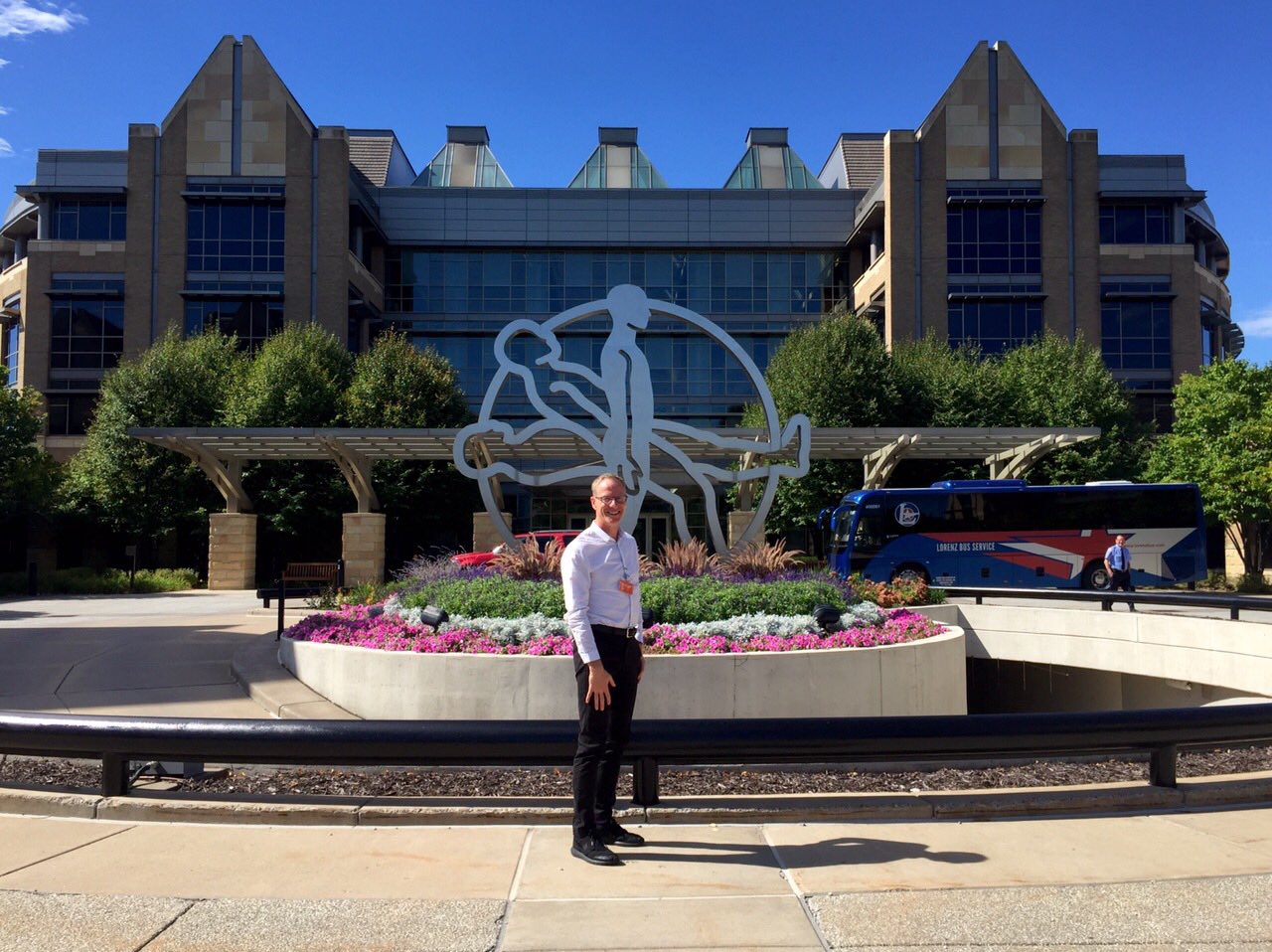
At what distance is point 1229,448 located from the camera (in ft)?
→ 109

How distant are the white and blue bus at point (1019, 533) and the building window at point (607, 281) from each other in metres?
23.7

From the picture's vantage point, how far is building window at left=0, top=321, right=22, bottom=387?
4609 cm

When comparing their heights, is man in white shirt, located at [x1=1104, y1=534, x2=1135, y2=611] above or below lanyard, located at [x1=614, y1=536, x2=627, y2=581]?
below

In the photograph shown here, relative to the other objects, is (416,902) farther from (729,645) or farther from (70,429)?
(70,429)

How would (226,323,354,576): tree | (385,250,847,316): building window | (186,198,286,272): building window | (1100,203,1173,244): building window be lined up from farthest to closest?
(385,250,847,316): building window
(1100,203,1173,244): building window
(186,198,286,272): building window
(226,323,354,576): tree

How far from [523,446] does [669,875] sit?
89.4ft

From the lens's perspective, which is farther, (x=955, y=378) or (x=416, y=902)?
(x=955, y=378)

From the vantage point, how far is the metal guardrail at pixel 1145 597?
45.5 ft

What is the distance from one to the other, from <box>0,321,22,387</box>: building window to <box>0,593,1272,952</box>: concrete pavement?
154 ft

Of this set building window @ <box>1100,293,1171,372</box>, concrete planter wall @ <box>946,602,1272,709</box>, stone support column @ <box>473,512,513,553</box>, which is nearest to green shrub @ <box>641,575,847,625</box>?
concrete planter wall @ <box>946,602,1272,709</box>

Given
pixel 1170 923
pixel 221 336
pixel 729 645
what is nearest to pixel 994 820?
pixel 1170 923

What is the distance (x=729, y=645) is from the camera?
1002 cm

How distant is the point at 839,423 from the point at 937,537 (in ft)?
35.4

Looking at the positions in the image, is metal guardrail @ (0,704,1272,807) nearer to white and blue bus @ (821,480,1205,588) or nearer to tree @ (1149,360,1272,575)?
white and blue bus @ (821,480,1205,588)
